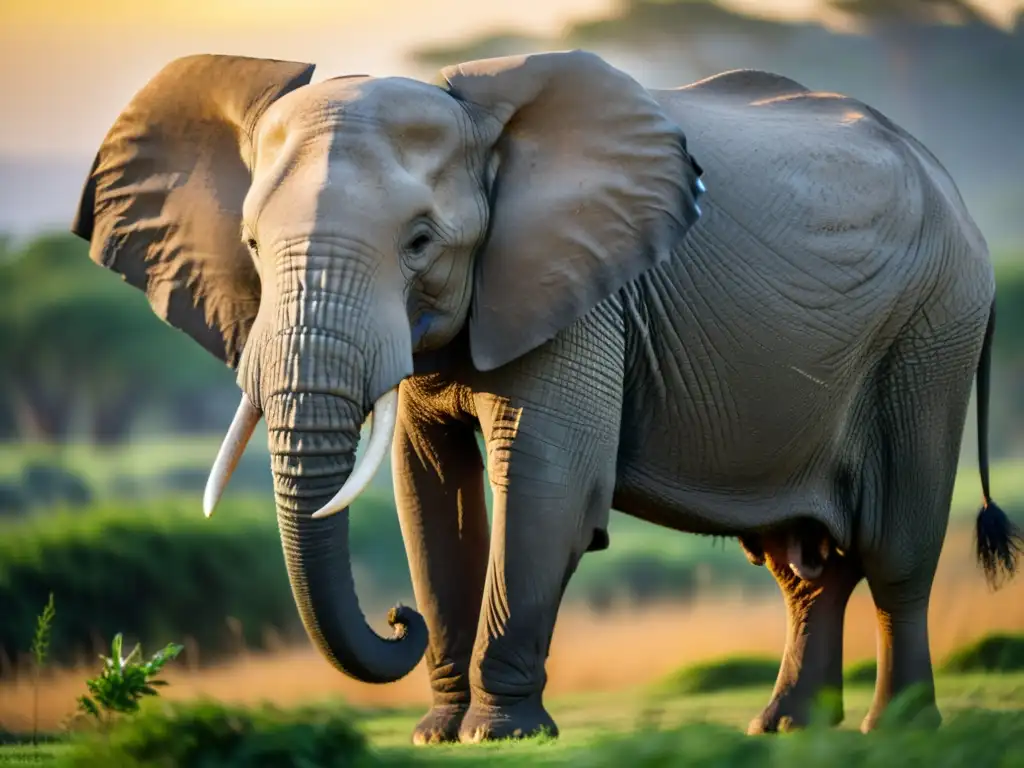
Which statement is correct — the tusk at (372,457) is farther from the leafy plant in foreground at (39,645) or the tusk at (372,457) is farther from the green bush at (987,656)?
the green bush at (987,656)

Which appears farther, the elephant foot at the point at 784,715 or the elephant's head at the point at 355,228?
the elephant foot at the point at 784,715

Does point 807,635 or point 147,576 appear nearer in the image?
point 807,635

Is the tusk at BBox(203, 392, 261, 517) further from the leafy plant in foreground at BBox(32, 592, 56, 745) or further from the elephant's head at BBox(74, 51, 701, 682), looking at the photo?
the leafy plant in foreground at BBox(32, 592, 56, 745)

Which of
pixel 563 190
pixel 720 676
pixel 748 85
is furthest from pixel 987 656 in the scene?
pixel 563 190

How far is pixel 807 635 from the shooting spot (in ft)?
24.4

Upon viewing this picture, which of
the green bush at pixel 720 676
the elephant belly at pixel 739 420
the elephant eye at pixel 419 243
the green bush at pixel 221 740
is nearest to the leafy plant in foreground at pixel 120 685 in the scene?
the green bush at pixel 221 740

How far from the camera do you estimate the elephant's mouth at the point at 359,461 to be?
17.1 ft

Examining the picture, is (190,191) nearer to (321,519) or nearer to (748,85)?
(321,519)

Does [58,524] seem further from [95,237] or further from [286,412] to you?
[286,412]

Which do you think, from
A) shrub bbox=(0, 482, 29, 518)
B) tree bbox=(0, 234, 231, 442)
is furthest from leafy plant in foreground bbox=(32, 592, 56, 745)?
tree bbox=(0, 234, 231, 442)

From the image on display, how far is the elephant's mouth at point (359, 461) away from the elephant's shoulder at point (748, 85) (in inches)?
91.4

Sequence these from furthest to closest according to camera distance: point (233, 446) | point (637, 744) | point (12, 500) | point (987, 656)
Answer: point (12, 500) → point (987, 656) → point (233, 446) → point (637, 744)

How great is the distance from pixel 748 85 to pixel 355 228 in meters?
2.47

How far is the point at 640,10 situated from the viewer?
72.5 ft
